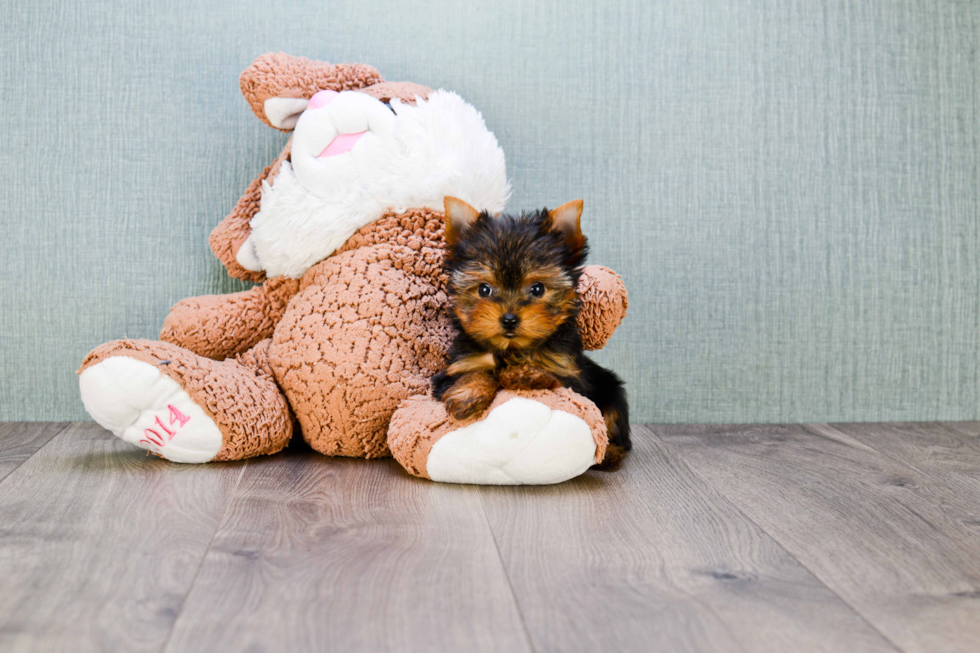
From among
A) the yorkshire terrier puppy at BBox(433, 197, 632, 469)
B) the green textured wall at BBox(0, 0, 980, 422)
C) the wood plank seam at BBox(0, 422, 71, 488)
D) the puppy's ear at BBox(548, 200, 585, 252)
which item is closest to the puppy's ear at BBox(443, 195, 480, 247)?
the yorkshire terrier puppy at BBox(433, 197, 632, 469)

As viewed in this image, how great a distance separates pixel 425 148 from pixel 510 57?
1.63 ft

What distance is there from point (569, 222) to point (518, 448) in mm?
412

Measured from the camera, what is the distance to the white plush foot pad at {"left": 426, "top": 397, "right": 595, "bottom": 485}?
1.26m

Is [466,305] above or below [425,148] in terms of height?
below

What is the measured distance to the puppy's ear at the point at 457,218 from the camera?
54.1 inches

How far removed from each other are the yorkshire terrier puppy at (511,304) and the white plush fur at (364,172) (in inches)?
8.5

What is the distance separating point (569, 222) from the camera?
1351mm

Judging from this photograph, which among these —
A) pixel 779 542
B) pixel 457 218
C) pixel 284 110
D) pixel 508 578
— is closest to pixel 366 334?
pixel 457 218

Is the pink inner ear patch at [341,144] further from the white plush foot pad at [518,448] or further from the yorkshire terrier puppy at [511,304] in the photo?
the white plush foot pad at [518,448]

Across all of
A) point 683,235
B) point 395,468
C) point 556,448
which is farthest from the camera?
point 683,235

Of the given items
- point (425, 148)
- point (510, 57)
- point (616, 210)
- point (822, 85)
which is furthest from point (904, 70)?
point (425, 148)

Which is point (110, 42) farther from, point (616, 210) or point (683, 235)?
point (683, 235)

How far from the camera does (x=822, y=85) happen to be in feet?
6.40

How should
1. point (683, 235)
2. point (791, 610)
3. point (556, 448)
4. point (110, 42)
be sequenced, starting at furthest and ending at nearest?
1. point (683, 235)
2. point (110, 42)
3. point (556, 448)
4. point (791, 610)
